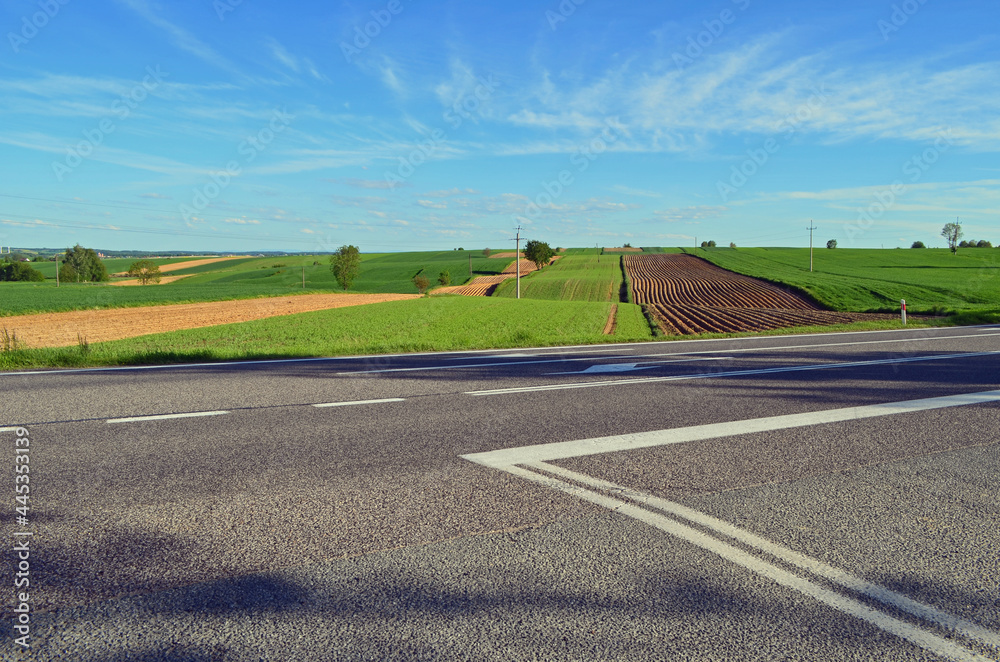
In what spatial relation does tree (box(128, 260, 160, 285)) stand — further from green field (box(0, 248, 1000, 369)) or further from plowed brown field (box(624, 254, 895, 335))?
plowed brown field (box(624, 254, 895, 335))

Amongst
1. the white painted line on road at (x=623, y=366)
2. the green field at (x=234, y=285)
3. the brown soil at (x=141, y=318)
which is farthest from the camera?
the green field at (x=234, y=285)

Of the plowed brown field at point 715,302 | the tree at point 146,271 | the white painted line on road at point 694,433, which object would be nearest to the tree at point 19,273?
the tree at point 146,271

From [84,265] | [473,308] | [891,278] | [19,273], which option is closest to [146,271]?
[84,265]

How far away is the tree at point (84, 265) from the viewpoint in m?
95.2

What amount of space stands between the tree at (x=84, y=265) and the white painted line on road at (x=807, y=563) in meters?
111

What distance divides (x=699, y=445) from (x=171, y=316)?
42129 mm

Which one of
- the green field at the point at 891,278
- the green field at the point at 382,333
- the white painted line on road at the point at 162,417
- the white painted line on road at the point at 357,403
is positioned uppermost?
the green field at the point at 891,278

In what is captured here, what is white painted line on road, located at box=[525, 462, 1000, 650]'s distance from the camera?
2318 mm

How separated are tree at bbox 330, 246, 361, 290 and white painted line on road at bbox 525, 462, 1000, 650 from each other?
256 ft

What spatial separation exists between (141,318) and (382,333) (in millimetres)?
20437

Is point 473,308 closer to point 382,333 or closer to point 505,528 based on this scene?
point 382,333

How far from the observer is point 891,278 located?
62.9m

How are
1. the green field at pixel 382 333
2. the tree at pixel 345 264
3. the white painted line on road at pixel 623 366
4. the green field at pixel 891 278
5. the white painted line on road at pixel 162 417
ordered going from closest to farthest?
the white painted line on road at pixel 162 417
the white painted line on road at pixel 623 366
the green field at pixel 382 333
the green field at pixel 891 278
the tree at pixel 345 264

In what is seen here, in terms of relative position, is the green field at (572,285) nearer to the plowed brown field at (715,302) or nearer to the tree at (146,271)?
the plowed brown field at (715,302)
